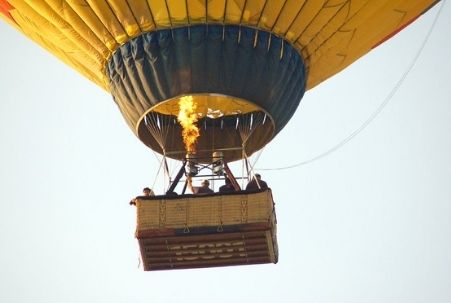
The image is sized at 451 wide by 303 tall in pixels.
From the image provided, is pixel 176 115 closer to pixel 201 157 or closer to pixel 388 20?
pixel 201 157

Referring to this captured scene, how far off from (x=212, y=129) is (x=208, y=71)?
49.9 inches

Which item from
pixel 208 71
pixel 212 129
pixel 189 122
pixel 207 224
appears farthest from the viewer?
pixel 212 129

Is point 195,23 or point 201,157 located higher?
point 195,23

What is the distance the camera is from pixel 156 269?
16.7 metres

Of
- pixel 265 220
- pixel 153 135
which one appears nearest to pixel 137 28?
pixel 153 135

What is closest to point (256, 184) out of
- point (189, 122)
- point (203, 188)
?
point (203, 188)

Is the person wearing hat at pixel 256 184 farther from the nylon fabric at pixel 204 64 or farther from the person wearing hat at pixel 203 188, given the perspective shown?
the nylon fabric at pixel 204 64

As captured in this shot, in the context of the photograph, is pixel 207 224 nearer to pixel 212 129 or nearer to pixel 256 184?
pixel 256 184

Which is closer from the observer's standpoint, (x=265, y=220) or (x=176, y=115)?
(x=265, y=220)

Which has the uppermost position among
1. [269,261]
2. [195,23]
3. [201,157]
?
[195,23]

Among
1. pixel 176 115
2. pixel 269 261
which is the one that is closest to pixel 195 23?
pixel 176 115

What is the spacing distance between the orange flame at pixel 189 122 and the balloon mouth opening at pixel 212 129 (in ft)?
0.08

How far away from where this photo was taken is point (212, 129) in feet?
58.3

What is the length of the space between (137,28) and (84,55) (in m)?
1.05
